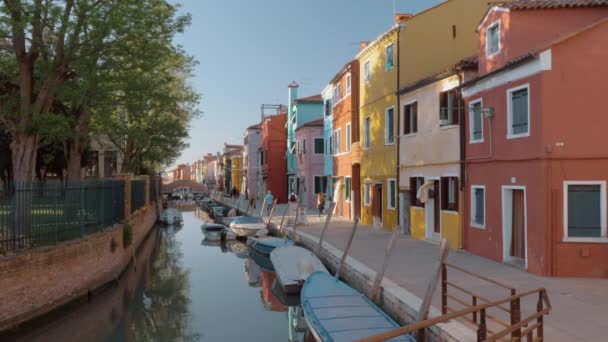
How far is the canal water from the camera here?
38.9ft

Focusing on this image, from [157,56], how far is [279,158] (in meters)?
32.6

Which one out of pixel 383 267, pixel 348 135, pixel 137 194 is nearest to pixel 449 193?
pixel 383 267

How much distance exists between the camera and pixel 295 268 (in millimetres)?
15766

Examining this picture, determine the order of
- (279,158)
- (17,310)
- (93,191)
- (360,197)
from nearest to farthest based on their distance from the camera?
(17,310)
(93,191)
(360,197)
(279,158)

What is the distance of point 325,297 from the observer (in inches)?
431

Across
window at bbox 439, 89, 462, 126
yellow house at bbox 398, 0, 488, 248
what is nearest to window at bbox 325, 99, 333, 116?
yellow house at bbox 398, 0, 488, 248

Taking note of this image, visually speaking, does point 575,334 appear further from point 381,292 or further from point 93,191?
point 93,191

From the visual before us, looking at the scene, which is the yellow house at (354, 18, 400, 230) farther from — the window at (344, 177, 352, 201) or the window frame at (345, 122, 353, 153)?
the window at (344, 177, 352, 201)

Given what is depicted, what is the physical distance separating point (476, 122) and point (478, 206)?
256 cm

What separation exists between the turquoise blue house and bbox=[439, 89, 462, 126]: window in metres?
25.0

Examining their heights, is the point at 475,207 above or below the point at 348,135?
below

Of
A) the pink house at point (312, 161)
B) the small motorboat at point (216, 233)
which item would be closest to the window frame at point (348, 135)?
the small motorboat at point (216, 233)

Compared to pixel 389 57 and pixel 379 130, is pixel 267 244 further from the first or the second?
pixel 389 57

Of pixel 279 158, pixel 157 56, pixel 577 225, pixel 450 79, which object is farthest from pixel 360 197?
pixel 279 158
